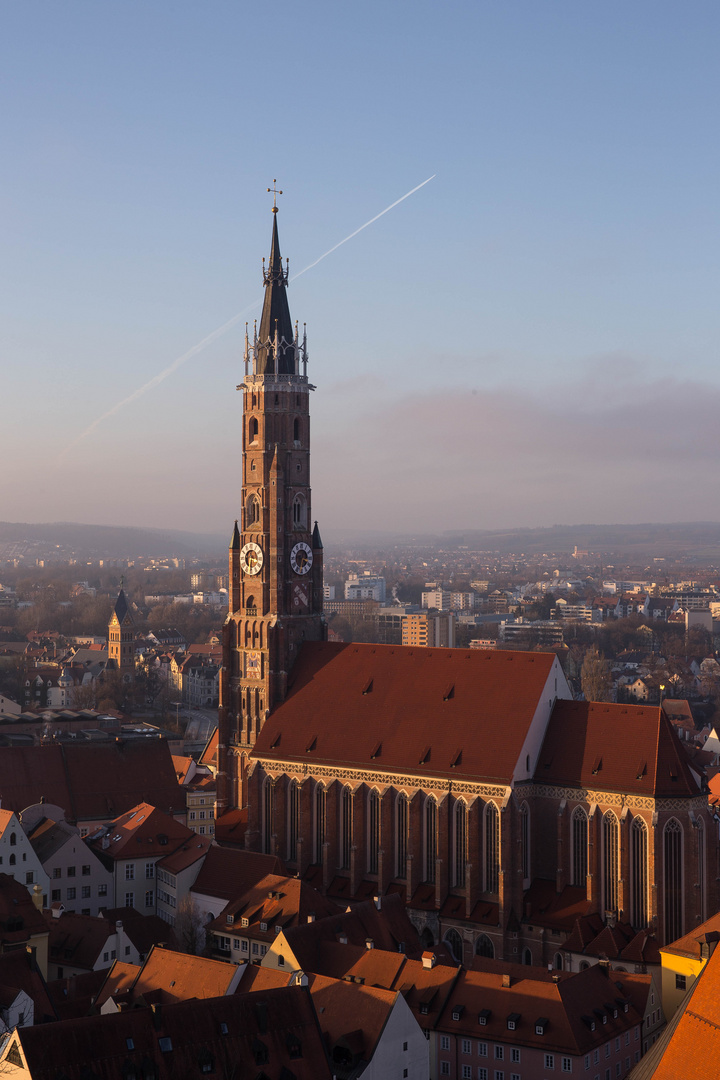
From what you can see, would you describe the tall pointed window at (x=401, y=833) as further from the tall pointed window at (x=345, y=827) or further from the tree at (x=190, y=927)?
the tree at (x=190, y=927)

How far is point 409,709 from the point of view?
8588 centimetres

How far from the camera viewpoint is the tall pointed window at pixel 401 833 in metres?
83.1

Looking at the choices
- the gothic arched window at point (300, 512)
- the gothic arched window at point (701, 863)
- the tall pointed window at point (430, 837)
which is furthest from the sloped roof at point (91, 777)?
the gothic arched window at point (701, 863)

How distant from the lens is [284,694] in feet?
309

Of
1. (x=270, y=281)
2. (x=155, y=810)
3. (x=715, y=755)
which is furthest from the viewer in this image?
(x=715, y=755)

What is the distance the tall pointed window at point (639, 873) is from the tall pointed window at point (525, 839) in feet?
22.1

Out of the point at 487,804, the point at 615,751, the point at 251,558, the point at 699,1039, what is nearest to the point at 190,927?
the point at 487,804

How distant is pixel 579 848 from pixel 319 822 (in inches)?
724

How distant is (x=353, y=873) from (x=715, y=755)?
66497 millimetres

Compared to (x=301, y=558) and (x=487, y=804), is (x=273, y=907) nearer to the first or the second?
(x=487, y=804)

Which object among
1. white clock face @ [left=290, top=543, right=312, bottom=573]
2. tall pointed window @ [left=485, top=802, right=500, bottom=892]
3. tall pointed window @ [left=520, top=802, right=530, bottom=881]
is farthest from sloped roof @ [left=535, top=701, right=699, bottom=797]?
white clock face @ [left=290, top=543, right=312, bottom=573]

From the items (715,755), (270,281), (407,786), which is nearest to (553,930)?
(407,786)

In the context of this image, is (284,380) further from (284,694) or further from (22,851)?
(22,851)

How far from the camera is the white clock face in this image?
96250mm
